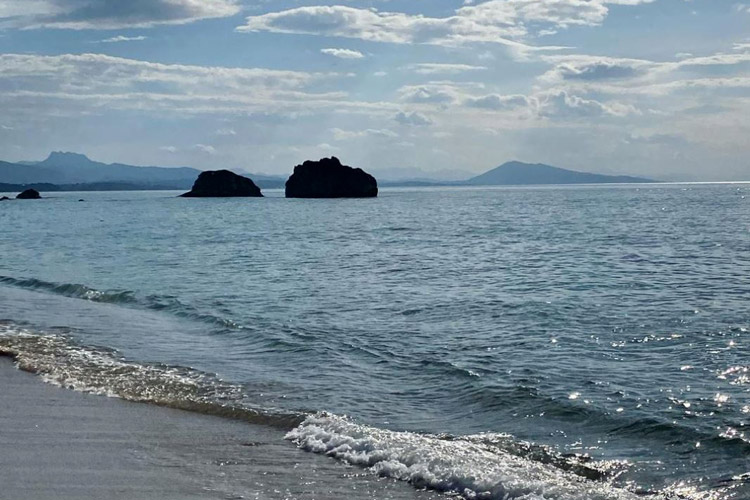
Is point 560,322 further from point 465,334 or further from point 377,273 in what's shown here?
point 377,273

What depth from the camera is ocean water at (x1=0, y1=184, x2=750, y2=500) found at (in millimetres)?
10703

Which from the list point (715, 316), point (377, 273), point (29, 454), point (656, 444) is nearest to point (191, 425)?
point (29, 454)

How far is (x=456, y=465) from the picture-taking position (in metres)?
10.1

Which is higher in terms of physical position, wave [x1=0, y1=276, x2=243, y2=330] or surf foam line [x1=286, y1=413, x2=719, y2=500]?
surf foam line [x1=286, y1=413, x2=719, y2=500]

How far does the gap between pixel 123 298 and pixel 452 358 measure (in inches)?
633

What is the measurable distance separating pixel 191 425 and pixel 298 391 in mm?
2830

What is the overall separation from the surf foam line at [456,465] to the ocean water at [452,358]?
0.04m

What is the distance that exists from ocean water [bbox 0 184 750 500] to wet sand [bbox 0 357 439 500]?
0.55 metres

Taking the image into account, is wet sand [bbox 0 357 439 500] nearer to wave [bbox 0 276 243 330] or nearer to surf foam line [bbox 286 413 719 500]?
surf foam line [bbox 286 413 719 500]

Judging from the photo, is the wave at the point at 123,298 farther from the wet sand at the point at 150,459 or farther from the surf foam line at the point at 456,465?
the surf foam line at the point at 456,465

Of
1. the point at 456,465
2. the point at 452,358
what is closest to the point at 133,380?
the point at 452,358

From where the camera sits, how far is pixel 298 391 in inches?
578

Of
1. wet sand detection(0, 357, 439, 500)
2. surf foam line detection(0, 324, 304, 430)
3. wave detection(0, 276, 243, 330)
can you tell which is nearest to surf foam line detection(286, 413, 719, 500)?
wet sand detection(0, 357, 439, 500)

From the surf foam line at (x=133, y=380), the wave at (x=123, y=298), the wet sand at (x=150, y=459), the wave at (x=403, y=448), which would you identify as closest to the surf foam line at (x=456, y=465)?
the wave at (x=403, y=448)
